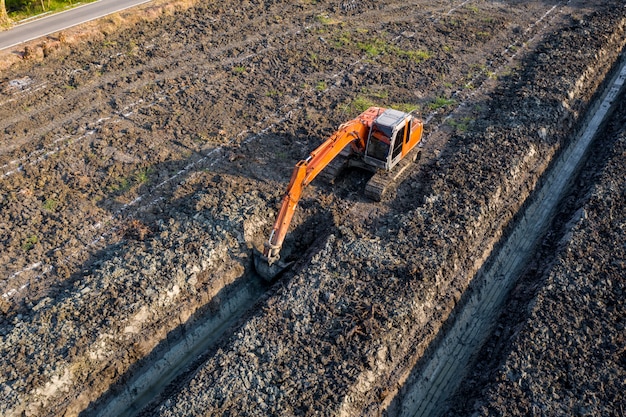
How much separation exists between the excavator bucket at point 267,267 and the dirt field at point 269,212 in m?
0.29

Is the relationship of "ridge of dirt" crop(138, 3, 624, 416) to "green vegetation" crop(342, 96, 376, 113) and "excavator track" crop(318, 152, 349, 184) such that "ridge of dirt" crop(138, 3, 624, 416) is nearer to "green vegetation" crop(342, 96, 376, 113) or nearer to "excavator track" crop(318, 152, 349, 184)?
"excavator track" crop(318, 152, 349, 184)

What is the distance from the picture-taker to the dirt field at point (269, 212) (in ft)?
33.7

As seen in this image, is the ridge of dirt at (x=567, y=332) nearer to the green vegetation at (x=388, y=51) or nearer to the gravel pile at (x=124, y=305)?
the gravel pile at (x=124, y=305)

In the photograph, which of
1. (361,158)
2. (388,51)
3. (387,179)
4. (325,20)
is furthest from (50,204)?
(325,20)

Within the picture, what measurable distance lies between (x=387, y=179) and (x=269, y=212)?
351 centimetres

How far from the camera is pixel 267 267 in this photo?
1284 cm

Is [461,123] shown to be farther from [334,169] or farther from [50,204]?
[50,204]

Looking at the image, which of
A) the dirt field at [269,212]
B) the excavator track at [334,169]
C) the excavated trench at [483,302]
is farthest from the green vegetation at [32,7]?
the excavated trench at [483,302]

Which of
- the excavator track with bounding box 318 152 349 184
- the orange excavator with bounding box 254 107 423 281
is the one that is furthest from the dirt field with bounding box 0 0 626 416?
the orange excavator with bounding box 254 107 423 281

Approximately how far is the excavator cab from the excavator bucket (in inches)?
157

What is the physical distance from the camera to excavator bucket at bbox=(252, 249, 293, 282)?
12773 mm

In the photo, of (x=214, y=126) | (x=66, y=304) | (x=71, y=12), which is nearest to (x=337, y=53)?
(x=214, y=126)

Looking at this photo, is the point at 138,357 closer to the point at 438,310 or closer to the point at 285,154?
the point at 438,310

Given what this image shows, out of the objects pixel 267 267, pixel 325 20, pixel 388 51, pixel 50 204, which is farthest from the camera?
pixel 325 20
